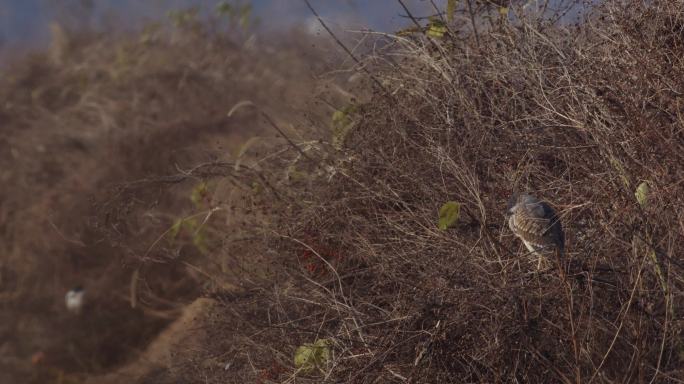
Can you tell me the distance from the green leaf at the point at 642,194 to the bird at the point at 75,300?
18.0 feet

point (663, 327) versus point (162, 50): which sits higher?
point (162, 50)

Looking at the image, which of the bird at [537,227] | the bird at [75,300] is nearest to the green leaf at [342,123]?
the bird at [537,227]

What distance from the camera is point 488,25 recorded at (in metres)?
4.66

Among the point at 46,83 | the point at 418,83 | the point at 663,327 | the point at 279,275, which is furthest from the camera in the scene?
the point at 46,83

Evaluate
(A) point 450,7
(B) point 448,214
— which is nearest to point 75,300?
(A) point 450,7

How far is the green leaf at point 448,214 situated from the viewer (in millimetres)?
3191

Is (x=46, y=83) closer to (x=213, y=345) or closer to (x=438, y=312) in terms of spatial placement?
(x=213, y=345)

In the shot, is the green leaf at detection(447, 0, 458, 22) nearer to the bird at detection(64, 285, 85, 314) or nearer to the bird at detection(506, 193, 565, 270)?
the bird at detection(506, 193, 565, 270)

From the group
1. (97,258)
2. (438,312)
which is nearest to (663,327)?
(438,312)

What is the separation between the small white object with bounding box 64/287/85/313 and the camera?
23.9ft

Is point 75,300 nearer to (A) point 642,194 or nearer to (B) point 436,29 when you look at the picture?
(B) point 436,29

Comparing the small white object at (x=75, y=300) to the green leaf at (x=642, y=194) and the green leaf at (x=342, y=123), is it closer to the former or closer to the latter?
the green leaf at (x=342, y=123)

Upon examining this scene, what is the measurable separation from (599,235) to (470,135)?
2.96ft

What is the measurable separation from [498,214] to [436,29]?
1307 millimetres
